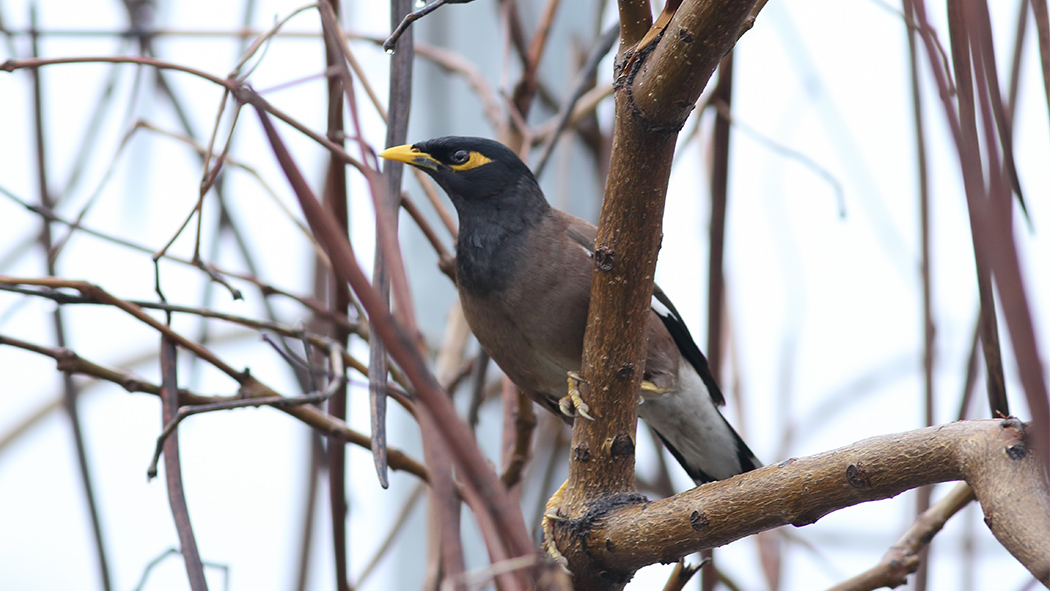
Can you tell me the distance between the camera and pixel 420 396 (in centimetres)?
54

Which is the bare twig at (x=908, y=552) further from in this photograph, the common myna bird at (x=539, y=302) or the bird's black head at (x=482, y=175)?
the bird's black head at (x=482, y=175)

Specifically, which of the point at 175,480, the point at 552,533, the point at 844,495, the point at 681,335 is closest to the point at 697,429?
the point at 681,335

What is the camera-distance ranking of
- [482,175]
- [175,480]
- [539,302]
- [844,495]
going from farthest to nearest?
[482,175] < [539,302] < [175,480] < [844,495]

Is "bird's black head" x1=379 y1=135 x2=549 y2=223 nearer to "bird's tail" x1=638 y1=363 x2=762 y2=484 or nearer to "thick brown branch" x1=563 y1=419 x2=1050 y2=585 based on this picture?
"bird's tail" x1=638 y1=363 x2=762 y2=484

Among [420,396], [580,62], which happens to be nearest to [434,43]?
[580,62]

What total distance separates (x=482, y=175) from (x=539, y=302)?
376 mm

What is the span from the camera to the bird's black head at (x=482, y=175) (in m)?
2.19

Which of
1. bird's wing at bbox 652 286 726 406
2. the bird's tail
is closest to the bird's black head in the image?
bird's wing at bbox 652 286 726 406

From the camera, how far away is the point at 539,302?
2012 mm

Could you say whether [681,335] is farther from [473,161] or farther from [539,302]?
[473,161]

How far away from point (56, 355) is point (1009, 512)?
134 cm

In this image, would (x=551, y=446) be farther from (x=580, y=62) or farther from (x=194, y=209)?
(x=194, y=209)

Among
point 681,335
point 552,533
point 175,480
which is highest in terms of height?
point 681,335

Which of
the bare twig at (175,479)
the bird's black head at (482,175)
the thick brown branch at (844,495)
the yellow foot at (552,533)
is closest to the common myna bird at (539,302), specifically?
the bird's black head at (482,175)
